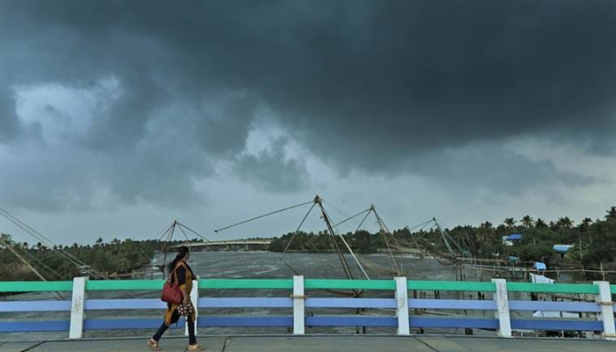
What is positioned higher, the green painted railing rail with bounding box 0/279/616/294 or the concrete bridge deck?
the green painted railing rail with bounding box 0/279/616/294

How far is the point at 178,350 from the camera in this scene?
24.7ft

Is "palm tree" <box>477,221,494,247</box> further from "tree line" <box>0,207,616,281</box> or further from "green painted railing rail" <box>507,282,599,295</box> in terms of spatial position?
"green painted railing rail" <box>507,282,599,295</box>

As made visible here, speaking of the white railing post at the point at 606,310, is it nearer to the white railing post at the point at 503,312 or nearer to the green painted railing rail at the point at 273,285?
the green painted railing rail at the point at 273,285

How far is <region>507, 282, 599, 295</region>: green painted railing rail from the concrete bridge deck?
39.2 inches

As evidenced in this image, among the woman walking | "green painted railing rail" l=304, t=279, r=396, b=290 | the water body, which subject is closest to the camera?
the woman walking

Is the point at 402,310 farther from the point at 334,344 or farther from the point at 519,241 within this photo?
the point at 519,241

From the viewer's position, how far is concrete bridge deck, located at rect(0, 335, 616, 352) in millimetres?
7734

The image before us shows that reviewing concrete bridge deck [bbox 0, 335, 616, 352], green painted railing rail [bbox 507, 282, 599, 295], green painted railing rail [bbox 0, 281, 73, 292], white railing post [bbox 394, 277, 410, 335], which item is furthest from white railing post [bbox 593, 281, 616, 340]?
green painted railing rail [bbox 0, 281, 73, 292]

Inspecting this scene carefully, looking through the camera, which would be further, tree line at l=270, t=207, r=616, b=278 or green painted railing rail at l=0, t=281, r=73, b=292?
tree line at l=270, t=207, r=616, b=278

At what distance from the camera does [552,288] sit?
9.30m

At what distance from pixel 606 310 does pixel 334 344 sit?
227 inches

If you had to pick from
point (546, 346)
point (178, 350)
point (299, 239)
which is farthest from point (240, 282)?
point (299, 239)

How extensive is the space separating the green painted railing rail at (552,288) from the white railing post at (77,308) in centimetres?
Answer: 861

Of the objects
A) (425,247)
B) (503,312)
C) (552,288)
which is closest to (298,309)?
(503,312)
